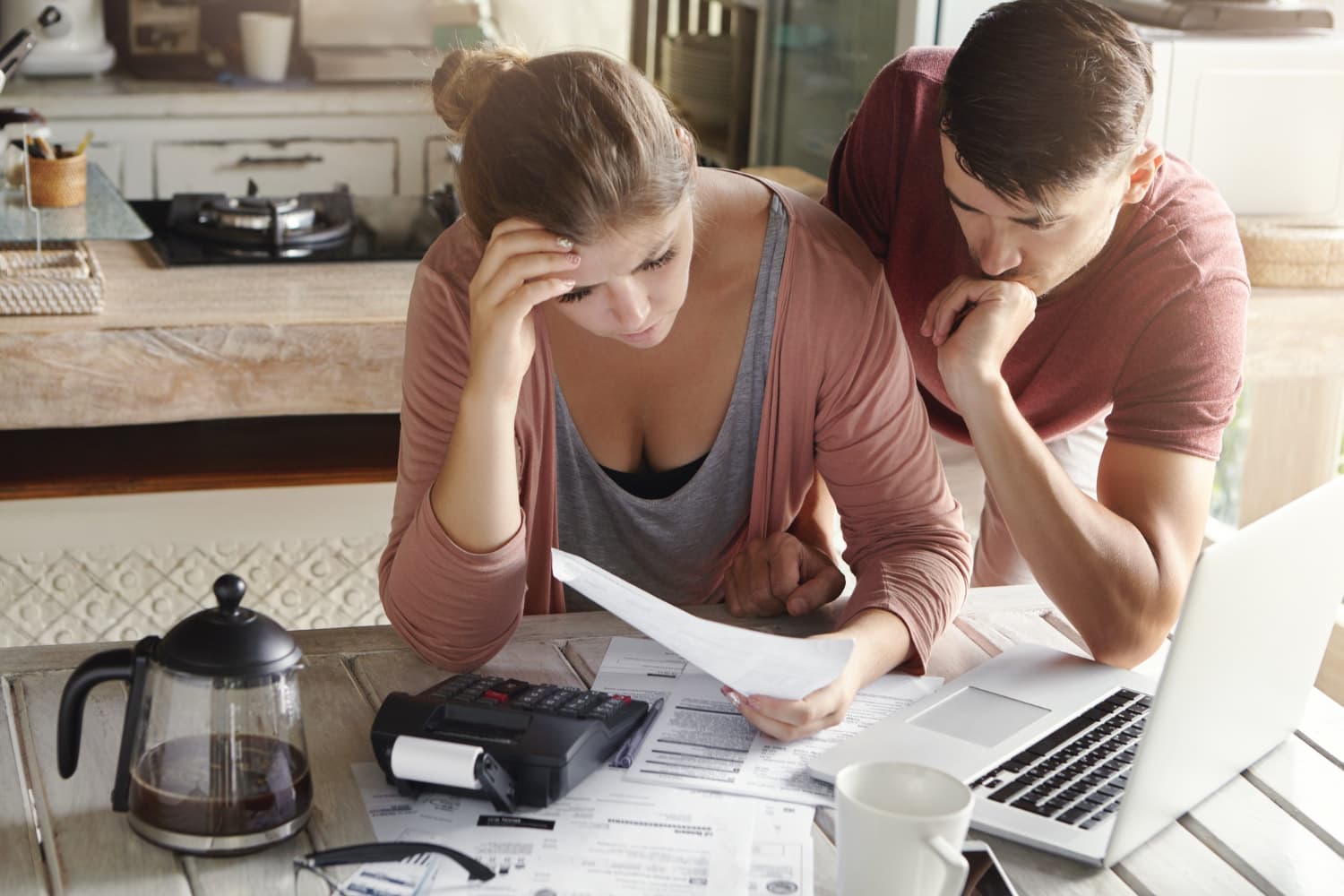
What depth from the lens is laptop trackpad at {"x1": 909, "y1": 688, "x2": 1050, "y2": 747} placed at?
108 cm

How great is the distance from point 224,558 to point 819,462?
1.31 m

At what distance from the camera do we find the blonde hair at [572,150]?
1098 millimetres

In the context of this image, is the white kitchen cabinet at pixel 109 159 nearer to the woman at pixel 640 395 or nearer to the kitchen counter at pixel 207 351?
the kitchen counter at pixel 207 351

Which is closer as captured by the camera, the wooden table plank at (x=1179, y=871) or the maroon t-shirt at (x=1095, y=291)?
the wooden table plank at (x=1179, y=871)

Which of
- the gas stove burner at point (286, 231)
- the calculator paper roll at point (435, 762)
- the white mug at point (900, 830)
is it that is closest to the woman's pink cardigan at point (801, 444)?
the calculator paper roll at point (435, 762)

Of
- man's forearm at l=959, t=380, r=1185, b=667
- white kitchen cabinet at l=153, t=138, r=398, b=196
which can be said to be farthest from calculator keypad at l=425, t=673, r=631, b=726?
white kitchen cabinet at l=153, t=138, r=398, b=196

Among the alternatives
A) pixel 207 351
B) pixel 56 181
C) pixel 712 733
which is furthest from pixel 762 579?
pixel 56 181

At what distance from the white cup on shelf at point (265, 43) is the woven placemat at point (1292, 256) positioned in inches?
98.3

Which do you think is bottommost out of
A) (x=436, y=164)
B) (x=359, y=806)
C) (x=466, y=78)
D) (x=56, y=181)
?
(x=436, y=164)

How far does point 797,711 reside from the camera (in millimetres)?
1060

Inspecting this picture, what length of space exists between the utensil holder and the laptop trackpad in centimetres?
194

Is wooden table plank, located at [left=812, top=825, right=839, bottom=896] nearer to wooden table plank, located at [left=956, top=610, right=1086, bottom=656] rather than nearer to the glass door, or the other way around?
wooden table plank, located at [left=956, top=610, right=1086, bottom=656]

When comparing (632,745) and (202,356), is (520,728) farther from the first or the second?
(202,356)

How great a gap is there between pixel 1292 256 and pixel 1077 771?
1.73 meters
